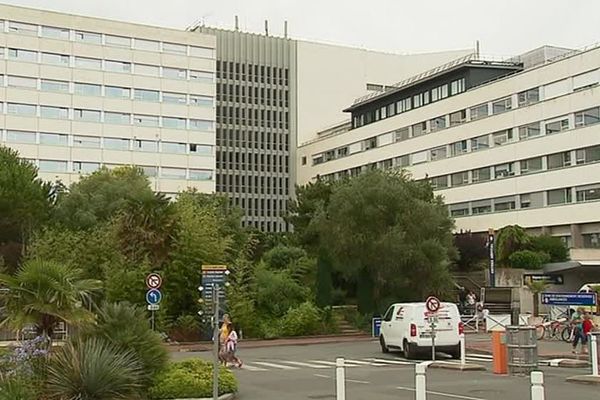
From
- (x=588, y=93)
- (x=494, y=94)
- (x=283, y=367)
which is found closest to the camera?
(x=283, y=367)

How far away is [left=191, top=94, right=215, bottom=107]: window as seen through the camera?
3548 inches

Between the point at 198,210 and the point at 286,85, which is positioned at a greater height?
the point at 286,85

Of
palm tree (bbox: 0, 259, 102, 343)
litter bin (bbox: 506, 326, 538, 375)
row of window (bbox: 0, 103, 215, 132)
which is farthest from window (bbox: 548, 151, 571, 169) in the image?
palm tree (bbox: 0, 259, 102, 343)

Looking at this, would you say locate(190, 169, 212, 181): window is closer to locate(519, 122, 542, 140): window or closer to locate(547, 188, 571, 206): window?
locate(519, 122, 542, 140): window

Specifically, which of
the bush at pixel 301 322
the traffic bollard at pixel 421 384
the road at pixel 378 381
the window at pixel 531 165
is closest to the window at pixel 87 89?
the window at pixel 531 165

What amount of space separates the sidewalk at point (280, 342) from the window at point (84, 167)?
47.0 m

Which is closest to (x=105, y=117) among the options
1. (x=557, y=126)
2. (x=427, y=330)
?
(x=557, y=126)

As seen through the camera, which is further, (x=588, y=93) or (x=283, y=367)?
(x=588, y=93)

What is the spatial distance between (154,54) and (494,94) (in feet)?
116

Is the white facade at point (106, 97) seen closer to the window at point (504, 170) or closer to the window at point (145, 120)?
the window at point (145, 120)

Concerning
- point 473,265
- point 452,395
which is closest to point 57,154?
point 473,265

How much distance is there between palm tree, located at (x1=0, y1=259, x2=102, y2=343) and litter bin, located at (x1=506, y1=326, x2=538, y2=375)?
35.8 feet

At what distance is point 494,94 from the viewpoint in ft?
239

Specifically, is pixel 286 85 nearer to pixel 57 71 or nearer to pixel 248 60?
pixel 248 60
